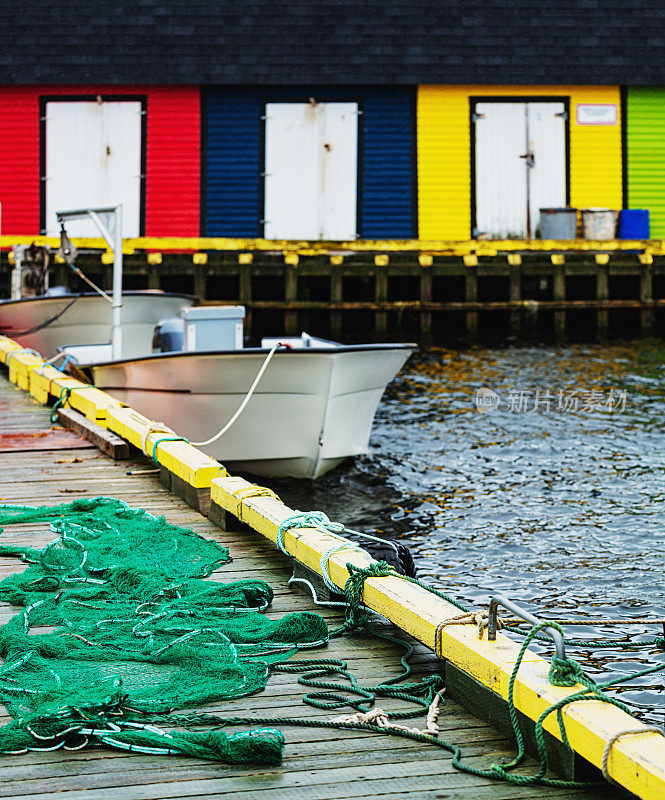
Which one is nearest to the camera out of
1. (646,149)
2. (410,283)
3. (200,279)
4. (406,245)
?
(200,279)

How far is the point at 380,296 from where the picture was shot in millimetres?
19359

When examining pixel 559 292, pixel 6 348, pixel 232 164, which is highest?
pixel 232 164

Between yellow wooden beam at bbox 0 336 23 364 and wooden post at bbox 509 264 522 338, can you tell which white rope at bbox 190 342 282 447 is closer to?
yellow wooden beam at bbox 0 336 23 364

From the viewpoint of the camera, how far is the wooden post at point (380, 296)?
19.2m

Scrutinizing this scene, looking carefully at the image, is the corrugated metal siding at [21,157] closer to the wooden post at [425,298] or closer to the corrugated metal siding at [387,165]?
the corrugated metal siding at [387,165]

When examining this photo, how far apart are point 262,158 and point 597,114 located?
21.8 ft

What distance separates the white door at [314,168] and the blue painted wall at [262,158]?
7.2 inches

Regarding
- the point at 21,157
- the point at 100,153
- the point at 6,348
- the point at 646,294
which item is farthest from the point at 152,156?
the point at 6,348

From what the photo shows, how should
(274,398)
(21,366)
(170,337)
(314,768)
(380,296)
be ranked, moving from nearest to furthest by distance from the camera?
(314,768), (274,398), (170,337), (21,366), (380,296)

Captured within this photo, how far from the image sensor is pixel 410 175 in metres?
21.7

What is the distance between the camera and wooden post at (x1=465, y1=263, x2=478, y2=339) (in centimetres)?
1947

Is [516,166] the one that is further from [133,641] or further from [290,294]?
[133,641]

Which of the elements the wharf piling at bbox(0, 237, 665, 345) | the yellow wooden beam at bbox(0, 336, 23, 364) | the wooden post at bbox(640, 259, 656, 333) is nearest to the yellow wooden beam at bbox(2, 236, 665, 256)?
the wharf piling at bbox(0, 237, 665, 345)

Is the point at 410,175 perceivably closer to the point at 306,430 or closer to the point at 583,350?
the point at 583,350
